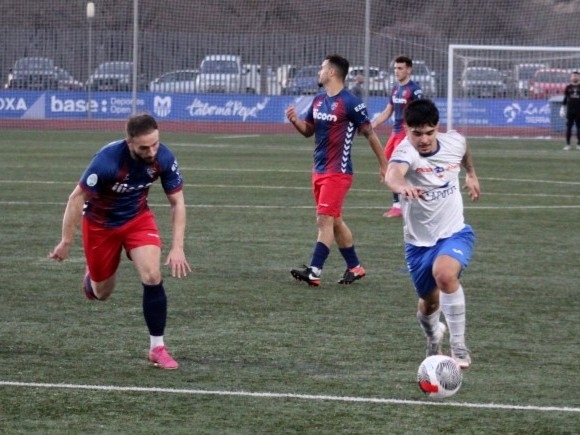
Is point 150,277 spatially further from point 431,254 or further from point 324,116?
point 324,116

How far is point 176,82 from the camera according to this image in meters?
43.9

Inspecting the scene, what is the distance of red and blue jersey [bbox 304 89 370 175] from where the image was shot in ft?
40.9

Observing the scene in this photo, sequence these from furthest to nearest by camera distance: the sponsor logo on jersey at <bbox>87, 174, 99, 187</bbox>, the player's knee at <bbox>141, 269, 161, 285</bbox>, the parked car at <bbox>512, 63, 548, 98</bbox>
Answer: the parked car at <bbox>512, 63, 548, 98</bbox> → the player's knee at <bbox>141, 269, 161, 285</bbox> → the sponsor logo on jersey at <bbox>87, 174, 99, 187</bbox>

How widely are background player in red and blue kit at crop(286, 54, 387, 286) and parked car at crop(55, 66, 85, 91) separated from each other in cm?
3213

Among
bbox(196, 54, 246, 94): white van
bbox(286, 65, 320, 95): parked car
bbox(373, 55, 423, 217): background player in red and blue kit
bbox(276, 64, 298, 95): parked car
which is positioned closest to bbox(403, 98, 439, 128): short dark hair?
bbox(373, 55, 423, 217): background player in red and blue kit

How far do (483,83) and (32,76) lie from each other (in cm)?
1472

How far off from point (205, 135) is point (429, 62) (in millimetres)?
9076

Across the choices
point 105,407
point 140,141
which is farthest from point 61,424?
point 140,141

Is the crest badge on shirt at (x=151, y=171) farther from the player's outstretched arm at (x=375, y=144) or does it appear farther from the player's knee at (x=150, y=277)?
the player's outstretched arm at (x=375, y=144)

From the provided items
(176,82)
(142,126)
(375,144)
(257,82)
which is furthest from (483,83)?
(142,126)

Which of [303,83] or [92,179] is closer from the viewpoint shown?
[92,179]

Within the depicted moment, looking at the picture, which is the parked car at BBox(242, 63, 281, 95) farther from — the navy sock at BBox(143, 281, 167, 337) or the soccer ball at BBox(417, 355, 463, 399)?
the soccer ball at BBox(417, 355, 463, 399)

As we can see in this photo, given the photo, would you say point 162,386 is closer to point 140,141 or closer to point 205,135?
point 140,141

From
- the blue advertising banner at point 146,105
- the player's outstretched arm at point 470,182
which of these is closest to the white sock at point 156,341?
the player's outstretched arm at point 470,182
